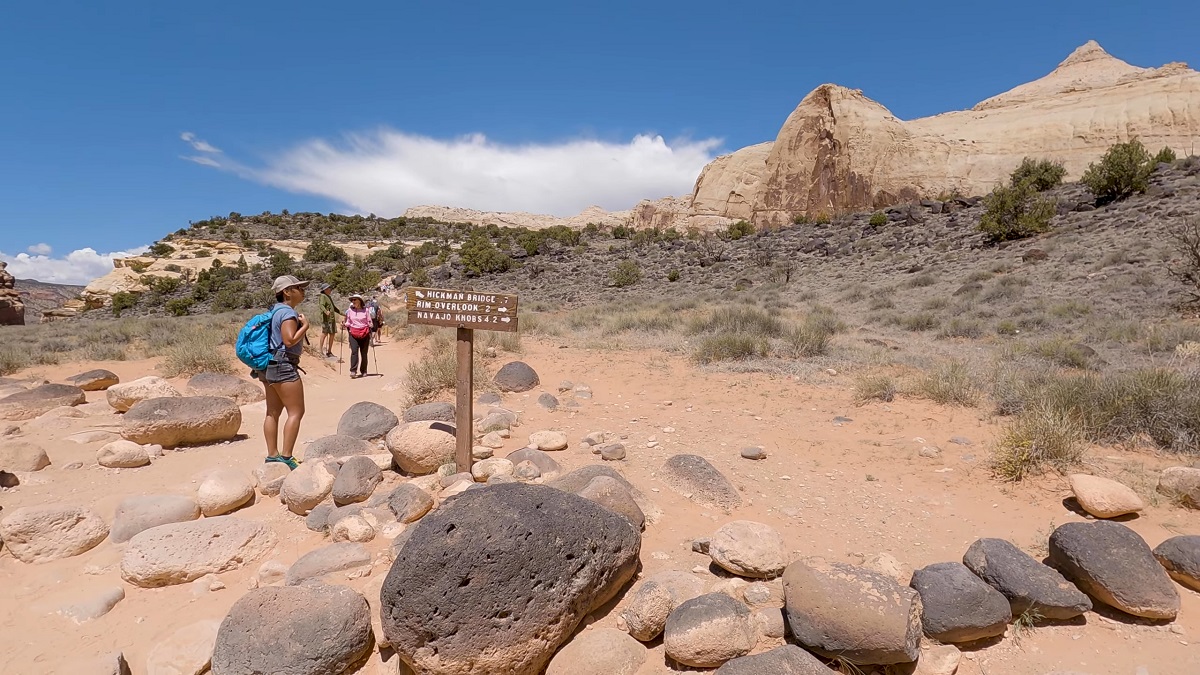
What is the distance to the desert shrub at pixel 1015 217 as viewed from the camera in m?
19.4

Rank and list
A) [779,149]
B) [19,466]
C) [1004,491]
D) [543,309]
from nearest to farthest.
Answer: [1004,491] < [19,466] < [543,309] < [779,149]

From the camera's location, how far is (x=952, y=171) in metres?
33.6

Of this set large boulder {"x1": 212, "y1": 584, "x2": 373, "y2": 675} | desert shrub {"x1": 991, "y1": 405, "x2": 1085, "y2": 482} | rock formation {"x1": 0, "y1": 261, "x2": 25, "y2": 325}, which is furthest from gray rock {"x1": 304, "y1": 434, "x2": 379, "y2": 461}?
rock formation {"x1": 0, "y1": 261, "x2": 25, "y2": 325}

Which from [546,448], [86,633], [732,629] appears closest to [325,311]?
[546,448]

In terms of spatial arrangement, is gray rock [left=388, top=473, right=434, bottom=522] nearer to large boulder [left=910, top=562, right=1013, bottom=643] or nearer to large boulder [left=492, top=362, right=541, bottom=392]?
large boulder [left=910, top=562, right=1013, bottom=643]

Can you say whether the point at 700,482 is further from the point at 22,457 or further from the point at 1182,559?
the point at 22,457

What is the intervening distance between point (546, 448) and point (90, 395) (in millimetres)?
6932

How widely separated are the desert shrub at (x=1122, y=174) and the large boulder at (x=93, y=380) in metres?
31.3

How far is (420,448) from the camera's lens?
4.36m

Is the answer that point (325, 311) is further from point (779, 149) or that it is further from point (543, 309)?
point (779, 149)

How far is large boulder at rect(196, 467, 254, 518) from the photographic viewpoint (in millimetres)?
3880

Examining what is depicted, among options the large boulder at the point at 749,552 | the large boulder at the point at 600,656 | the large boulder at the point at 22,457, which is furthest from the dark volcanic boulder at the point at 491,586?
the large boulder at the point at 22,457

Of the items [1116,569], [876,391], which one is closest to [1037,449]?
[1116,569]

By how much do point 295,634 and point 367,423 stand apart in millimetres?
2974
